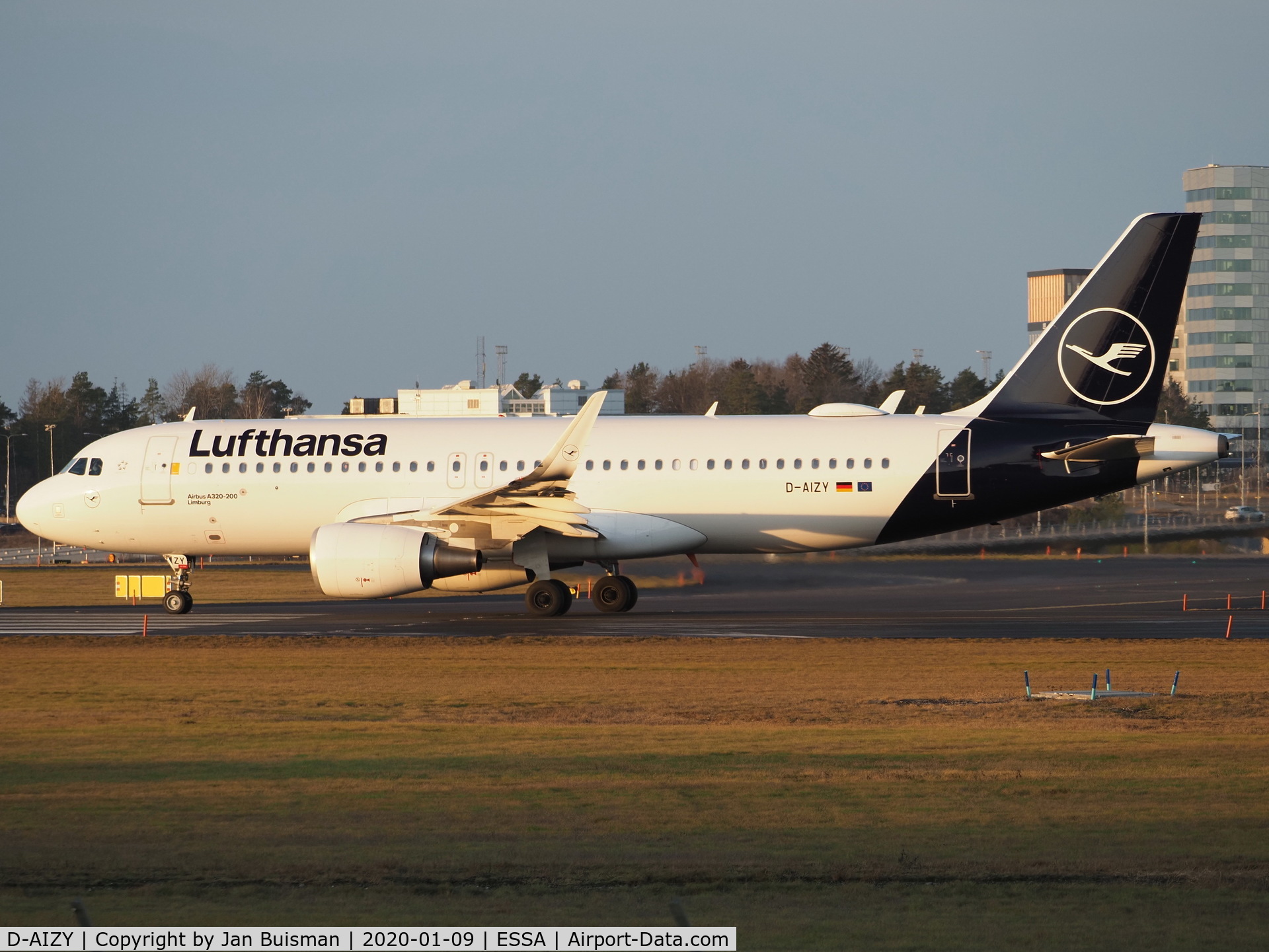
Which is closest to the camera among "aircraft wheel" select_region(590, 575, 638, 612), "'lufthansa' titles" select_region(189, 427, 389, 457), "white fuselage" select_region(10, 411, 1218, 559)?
"white fuselage" select_region(10, 411, 1218, 559)

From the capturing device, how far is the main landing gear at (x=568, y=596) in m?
27.7

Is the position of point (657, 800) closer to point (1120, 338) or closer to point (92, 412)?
point (1120, 338)

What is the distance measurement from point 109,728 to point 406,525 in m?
12.9

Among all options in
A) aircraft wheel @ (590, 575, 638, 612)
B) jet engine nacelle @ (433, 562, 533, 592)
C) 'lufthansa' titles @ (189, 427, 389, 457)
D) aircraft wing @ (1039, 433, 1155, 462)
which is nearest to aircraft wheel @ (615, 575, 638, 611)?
aircraft wheel @ (590, 575, 638, 612)

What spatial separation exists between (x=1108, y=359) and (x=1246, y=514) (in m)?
50.9

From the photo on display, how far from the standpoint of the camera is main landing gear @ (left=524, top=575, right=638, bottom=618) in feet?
90.7

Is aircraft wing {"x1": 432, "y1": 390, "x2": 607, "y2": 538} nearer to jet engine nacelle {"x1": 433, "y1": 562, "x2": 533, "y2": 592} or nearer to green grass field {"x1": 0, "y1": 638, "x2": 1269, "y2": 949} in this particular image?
jet engine nacelle {"x1": 433, "y1": 562, "x2": 533, "y2": 592}

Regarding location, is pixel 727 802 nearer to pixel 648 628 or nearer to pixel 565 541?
pixel 648 628

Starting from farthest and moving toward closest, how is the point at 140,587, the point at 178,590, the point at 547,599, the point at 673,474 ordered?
the point at 140,587, the point at 178,590, the point at 673,474, the point at 547,599

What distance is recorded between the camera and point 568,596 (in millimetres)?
27891

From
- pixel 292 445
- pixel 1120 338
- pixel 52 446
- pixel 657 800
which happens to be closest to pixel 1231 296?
pixel 52 446

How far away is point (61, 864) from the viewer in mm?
8359

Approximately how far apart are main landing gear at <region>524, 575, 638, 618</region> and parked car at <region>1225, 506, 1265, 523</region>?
4718cm

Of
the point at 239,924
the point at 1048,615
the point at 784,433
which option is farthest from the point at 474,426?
the point at 239,924
